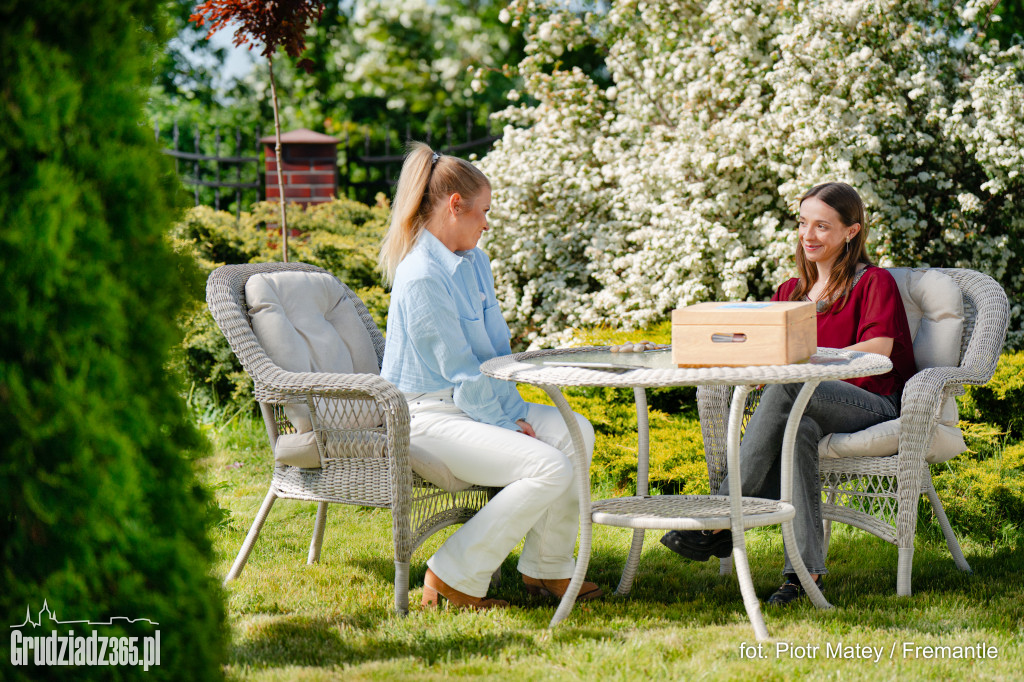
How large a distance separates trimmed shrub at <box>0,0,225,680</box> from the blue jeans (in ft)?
6.42

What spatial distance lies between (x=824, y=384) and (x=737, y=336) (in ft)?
1.91

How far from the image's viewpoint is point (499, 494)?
2830 millimetres

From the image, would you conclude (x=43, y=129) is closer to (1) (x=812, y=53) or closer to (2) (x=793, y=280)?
(2) (x=793, y=280)

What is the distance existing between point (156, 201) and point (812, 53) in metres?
4.49

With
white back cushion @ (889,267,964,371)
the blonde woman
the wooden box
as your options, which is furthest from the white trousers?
white back cushion @ (889,267,964,371)

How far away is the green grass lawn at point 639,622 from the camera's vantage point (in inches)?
93.7

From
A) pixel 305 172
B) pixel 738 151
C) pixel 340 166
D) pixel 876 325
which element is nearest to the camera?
pixel 876 325

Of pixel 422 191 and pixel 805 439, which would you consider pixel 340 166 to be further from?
pixel 805 439

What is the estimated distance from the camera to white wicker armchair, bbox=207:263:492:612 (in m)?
2.79

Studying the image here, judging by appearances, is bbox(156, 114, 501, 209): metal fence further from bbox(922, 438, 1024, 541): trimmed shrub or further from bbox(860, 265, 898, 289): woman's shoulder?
bbox(922, 438, 1024, 541): trimmed shrub

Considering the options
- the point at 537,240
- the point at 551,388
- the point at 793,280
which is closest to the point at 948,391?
the point at 793,280

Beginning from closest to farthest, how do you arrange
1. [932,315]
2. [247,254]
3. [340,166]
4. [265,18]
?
1. [932,315]
2. [265,18]
3. [247,254]
4. [340,166]

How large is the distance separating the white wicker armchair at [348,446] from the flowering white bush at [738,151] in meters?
2.93

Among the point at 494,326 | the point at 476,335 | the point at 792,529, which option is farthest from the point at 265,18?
the point at 792,529
